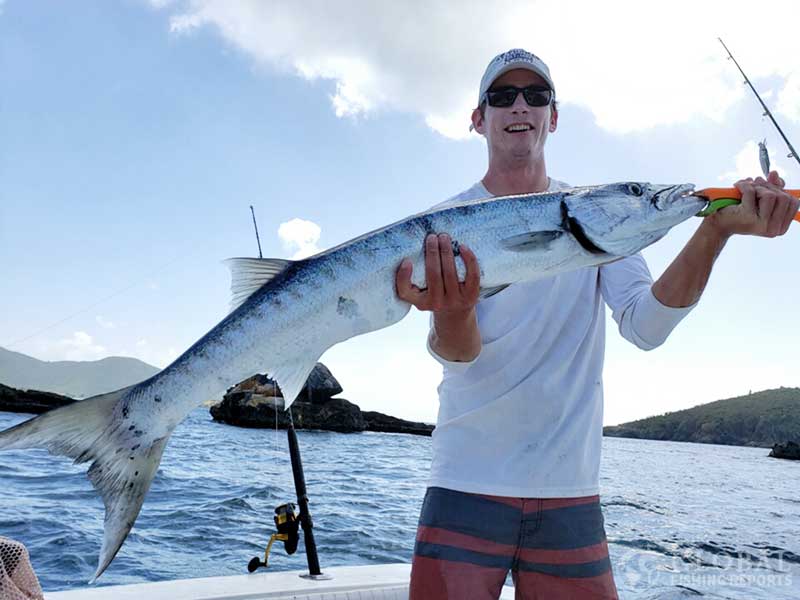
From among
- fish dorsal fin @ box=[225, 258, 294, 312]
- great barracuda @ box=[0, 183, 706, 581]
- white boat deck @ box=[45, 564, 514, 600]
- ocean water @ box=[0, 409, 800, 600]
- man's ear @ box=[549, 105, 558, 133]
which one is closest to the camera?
great barracuda @ box=[0, 183, 706, 581]

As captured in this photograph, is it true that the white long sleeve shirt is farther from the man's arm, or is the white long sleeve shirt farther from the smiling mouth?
the smiling mouth

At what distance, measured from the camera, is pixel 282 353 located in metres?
2.74

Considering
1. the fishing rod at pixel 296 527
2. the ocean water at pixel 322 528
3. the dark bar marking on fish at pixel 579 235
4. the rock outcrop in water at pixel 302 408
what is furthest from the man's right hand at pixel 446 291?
the rock outcrop in water at pixel 302 408

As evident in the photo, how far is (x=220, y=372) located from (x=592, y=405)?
1.87m

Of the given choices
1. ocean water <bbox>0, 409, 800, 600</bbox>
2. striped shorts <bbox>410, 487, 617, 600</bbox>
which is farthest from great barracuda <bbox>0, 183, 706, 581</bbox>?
ocean water <bbox>0, 409, 800, 600</bbox>

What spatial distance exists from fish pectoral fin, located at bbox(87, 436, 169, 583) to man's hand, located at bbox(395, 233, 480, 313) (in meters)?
1.29

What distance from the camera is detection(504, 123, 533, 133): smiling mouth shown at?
354cm

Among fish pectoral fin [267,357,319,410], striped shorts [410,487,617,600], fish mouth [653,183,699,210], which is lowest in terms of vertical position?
striped shorts [410,487,617,600]

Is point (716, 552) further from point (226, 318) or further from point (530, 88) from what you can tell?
point (226, 318)

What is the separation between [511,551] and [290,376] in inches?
54.1

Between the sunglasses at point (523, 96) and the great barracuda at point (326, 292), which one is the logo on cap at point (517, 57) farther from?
the great barracuda at point (326, 292)

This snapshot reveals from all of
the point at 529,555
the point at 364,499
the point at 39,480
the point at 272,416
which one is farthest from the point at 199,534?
the point at 272,416

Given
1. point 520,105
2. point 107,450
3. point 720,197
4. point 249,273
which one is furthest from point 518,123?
point 107,450

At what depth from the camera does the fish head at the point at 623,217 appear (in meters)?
2.85
